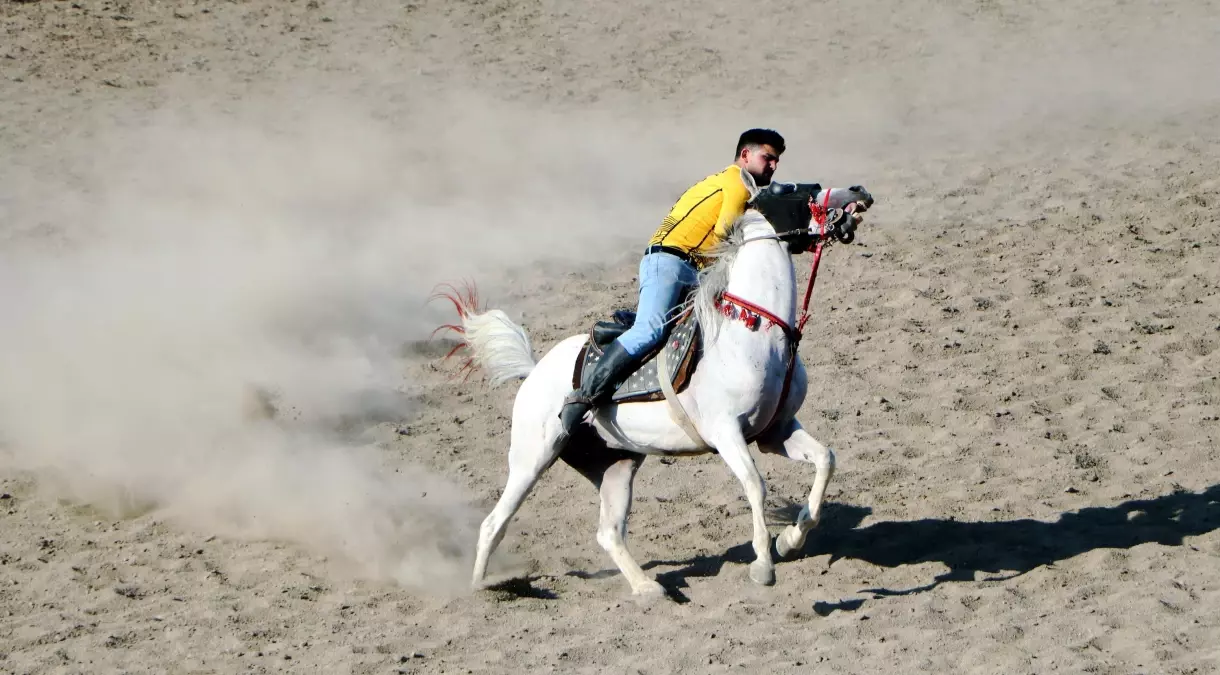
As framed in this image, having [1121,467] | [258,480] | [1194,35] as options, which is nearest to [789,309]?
[1121,467]

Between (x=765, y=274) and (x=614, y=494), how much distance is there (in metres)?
1.57

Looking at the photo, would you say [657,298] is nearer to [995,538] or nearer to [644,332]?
[644,332]

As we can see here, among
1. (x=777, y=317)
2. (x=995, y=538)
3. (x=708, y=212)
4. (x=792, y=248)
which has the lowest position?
(x=995, y=538)

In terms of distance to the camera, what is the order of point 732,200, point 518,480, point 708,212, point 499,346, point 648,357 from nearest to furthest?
point 732,200 < point 708,212 < point 648,357 < point 518,480 < point 499,346

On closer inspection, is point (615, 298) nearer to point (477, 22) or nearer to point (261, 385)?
point (261, 385)

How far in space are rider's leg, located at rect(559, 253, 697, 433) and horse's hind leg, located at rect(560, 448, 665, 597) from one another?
0.56m

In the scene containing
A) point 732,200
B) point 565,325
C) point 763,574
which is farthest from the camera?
point 565,325

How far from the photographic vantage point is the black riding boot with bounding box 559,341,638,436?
7.02 metres

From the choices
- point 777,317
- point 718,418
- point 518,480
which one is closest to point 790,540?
point 718,418

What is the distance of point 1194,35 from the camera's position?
62.1 ft

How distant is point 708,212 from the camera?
6961mm

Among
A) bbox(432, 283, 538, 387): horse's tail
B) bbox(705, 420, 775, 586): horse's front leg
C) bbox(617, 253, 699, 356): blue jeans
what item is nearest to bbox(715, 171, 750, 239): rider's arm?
bbox(617, 253, 699, 356): blue jeans

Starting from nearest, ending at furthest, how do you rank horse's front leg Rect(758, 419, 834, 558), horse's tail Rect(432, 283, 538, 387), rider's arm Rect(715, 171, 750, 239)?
horse's front leg Rect(758, 419, 834, 558), rider's arm Rect(715, 171, 750, 239), horse's tail Rect(432, 283, 538, 387)

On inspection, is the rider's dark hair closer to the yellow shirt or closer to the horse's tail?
the yellow shirt
